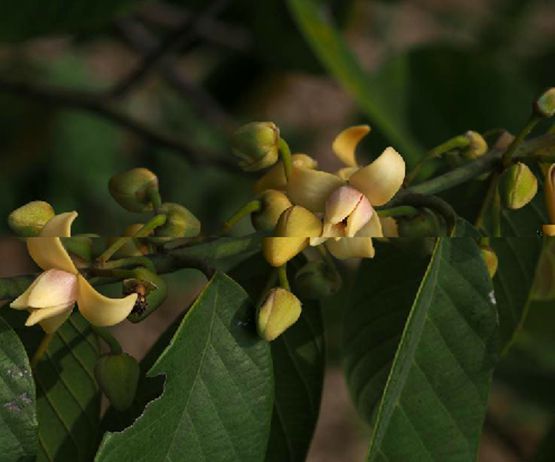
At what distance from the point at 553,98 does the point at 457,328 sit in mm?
190

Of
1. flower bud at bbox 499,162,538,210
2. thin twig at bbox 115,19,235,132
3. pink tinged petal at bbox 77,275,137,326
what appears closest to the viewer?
pink tinged petal at bbox 77,275,137,326

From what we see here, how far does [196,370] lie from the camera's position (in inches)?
27.5

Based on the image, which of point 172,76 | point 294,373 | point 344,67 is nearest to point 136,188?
point 294,373

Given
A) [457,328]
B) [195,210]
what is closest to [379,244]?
[457,328]

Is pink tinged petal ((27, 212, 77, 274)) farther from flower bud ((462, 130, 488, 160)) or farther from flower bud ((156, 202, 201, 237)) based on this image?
flower bud ((462, 130, 488, 160))

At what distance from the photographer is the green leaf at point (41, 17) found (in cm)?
155

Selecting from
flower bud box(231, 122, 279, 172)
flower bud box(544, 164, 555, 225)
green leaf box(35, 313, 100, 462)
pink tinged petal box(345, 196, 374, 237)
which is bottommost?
flower bud box(544, 164, 555, 225)

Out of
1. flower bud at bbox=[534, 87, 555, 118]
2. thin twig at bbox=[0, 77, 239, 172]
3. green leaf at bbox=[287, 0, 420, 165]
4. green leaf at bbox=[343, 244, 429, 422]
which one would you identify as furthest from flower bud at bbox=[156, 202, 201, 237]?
thin twig at bbox=[0, 77, 239, 172]

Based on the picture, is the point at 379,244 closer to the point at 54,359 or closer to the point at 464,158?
the point at 464,158

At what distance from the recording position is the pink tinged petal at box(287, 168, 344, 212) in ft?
2.37

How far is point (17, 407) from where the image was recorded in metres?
0.68

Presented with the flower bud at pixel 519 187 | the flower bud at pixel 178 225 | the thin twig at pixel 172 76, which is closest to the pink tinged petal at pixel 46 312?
the flower bud at pixel 178 225

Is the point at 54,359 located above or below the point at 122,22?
above

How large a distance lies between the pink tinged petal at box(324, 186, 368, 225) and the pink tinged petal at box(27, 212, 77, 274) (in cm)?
17
